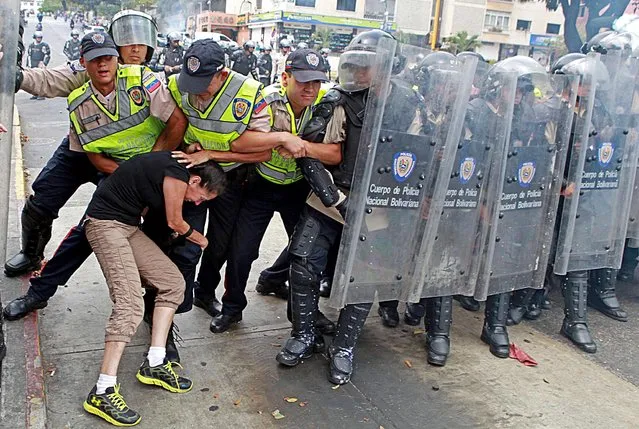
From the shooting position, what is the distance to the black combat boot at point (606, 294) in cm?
460

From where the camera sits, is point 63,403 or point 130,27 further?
point 130,27

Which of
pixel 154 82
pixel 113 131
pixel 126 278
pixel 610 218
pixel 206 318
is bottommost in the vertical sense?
pixel 206 318

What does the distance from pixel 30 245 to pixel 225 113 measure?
6.41ft

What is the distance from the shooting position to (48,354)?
11.2 ft

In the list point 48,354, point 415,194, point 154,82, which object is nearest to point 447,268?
point 415,194

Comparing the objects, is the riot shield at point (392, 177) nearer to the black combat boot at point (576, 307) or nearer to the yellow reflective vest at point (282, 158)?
the yellow reflective vest at point (282, 158)

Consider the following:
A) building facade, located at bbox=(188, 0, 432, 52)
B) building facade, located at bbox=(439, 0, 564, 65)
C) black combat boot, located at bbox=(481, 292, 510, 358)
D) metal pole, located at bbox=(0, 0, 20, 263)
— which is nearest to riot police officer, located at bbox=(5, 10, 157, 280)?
metal pole, located at bbox=(0, 0, 20, 263)

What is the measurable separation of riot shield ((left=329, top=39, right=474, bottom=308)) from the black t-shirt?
2.94ft

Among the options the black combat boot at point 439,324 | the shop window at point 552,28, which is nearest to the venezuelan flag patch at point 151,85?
the black combat boot at point 439,324

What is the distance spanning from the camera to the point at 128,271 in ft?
9.89

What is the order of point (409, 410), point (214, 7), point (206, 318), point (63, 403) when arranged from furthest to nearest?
point (214, 7) < point (206, 318) < point (409, 410) < point (63, 403)

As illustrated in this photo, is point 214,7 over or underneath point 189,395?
over

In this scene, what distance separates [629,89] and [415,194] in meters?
1.62

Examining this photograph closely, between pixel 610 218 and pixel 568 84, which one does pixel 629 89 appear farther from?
pixel 610 218
